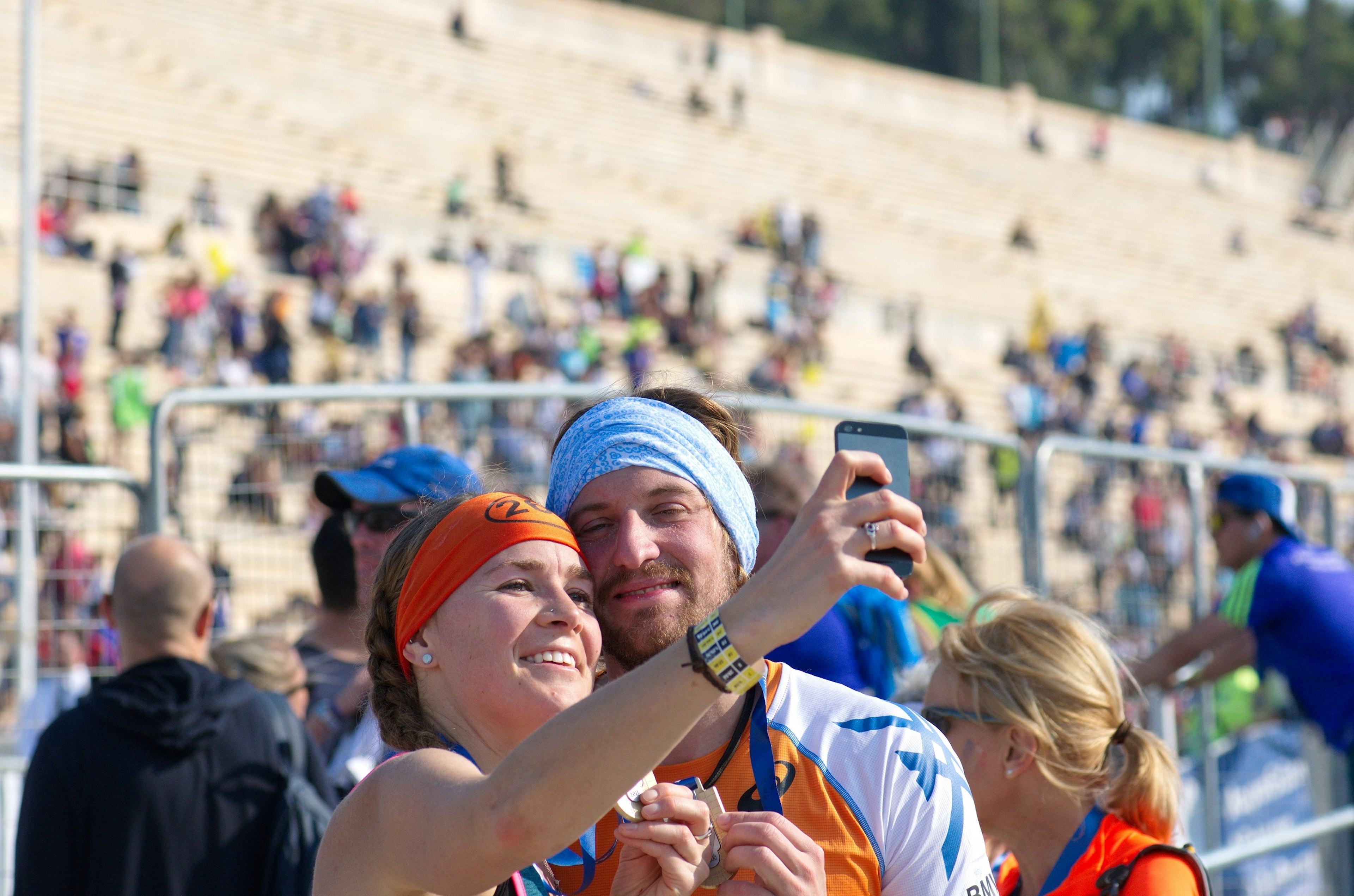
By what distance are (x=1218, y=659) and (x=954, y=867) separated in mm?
4277

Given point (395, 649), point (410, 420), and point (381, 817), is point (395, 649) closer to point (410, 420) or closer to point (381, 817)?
point (381, 817)

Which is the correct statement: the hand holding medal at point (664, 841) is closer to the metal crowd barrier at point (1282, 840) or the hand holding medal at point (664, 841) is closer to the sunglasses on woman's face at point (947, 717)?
the sunglasses on woman's face at point (947, 717)

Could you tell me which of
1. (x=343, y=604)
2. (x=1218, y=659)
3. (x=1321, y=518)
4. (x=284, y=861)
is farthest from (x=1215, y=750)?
(x=284, y=861)

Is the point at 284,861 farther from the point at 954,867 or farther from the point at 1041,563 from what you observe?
the point at 1041,563

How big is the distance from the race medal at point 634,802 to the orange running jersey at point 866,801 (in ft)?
0.63

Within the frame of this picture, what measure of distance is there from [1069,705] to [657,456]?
1.04 m

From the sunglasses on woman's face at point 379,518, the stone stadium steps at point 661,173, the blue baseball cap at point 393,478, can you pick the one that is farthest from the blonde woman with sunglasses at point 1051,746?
the stone stadium steps at point 661,173

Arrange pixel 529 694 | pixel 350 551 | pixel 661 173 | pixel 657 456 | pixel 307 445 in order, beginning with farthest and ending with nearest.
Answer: pixel 661 173 < pixel 307 445 < pixel 350 551 < pixel 657 456 < pixel 529 694

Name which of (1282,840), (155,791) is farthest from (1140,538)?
(155,791)

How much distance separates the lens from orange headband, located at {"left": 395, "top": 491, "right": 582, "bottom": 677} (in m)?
2.09

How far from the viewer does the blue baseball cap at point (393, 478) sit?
3805mm

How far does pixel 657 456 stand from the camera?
7.67 ft

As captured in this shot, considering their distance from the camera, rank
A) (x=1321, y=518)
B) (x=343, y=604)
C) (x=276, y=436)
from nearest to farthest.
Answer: (x=343, y=604), (x=276, y=436), (x=1321, y=518)

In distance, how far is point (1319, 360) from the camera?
33.3 metres
